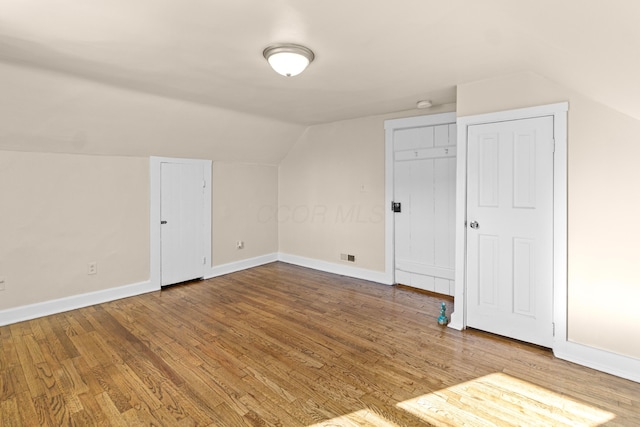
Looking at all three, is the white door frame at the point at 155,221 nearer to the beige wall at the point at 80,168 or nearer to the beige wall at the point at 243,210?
the beige wall at the point at 80,168

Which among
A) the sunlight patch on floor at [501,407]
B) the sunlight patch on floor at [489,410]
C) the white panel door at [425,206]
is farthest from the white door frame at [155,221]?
the sunlight patch on floor at [501,407]

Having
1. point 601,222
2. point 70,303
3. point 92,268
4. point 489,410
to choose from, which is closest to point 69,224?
point 92,268

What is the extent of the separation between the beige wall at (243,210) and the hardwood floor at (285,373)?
1613mm

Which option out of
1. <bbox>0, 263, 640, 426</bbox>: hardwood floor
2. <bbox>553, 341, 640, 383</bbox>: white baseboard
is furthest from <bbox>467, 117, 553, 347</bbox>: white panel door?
<bbox>0, 263, 640, 426</bbox>: hardwood floor

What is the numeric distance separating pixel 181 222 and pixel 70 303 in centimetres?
153

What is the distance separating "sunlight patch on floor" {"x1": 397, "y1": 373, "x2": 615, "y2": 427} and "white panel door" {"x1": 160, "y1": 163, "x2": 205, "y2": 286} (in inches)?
139

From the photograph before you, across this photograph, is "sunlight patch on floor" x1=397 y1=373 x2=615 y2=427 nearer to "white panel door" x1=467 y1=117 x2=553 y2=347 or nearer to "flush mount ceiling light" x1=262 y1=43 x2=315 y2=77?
"white panel door" x1=467 y1=117 x2=553 y2=347

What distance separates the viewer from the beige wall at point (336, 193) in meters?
4.62

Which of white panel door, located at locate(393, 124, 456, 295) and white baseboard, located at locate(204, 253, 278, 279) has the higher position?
white panel door, located at locate(393, 124, 456, 295)

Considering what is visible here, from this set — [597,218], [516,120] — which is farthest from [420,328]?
[516,120]

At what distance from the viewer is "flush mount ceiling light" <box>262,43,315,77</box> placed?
227 centimetres

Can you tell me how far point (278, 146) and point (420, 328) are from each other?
3.57 metres

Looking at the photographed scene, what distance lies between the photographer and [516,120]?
9.18 feet

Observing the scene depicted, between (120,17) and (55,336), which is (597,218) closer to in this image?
(120,17)
